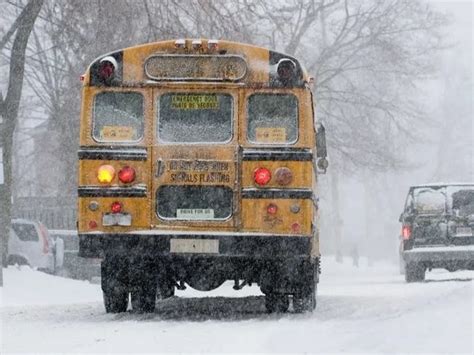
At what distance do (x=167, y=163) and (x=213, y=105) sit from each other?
74cm

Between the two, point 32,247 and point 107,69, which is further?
point 32,247

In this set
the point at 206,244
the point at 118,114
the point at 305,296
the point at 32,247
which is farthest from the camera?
the point at 32,247

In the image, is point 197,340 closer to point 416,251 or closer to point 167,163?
point 167,163

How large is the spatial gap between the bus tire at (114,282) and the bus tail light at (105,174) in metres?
0.82

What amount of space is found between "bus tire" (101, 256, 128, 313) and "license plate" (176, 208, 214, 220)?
3.04 feet

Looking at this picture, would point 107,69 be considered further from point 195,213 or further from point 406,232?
point 406,232

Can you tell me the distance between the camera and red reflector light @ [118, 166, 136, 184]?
11586 mm

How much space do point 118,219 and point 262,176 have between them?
146 centimetres

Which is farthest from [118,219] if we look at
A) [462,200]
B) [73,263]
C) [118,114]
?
[73,263]

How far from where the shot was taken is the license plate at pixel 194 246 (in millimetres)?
11359

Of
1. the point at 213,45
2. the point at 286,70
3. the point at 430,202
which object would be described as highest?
the point at 213,45

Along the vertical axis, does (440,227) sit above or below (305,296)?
above

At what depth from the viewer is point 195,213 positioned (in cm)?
1152

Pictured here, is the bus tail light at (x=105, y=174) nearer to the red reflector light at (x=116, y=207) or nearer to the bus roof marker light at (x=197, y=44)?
the red reflector light at (x=116, y=207)
